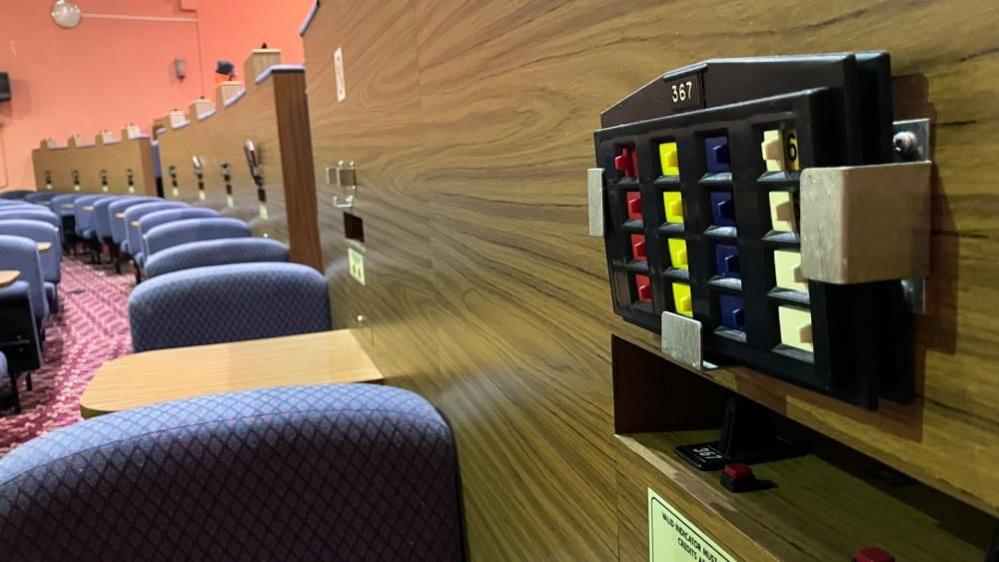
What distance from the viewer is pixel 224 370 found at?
177 cm

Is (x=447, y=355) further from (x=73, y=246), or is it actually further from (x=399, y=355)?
(x=73, y=246)

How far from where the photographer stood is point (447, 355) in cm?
116

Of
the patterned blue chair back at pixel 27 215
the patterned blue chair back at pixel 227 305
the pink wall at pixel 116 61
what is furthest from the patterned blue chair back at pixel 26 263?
the pink wall at pixel 116 61

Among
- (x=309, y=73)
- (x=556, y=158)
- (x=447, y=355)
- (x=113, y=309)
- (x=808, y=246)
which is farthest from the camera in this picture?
(x=113, y=309)

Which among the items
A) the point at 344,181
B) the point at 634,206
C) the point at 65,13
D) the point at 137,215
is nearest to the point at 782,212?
the point at 634,206

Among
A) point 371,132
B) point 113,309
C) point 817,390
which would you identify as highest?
point 371,132

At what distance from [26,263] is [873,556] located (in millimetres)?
4457

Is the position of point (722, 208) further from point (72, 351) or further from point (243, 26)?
point (243, 26)

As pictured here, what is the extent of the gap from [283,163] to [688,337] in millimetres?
2425

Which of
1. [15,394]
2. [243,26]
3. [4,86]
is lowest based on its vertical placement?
[15,394]

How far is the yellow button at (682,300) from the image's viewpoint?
457 mm

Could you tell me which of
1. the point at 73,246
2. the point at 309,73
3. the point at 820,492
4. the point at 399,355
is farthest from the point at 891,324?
the point at 73,246

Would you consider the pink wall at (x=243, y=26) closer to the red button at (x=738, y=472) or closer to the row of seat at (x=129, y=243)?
the row of seat at (x=129, y=243)

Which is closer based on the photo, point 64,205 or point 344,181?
point 344,181
